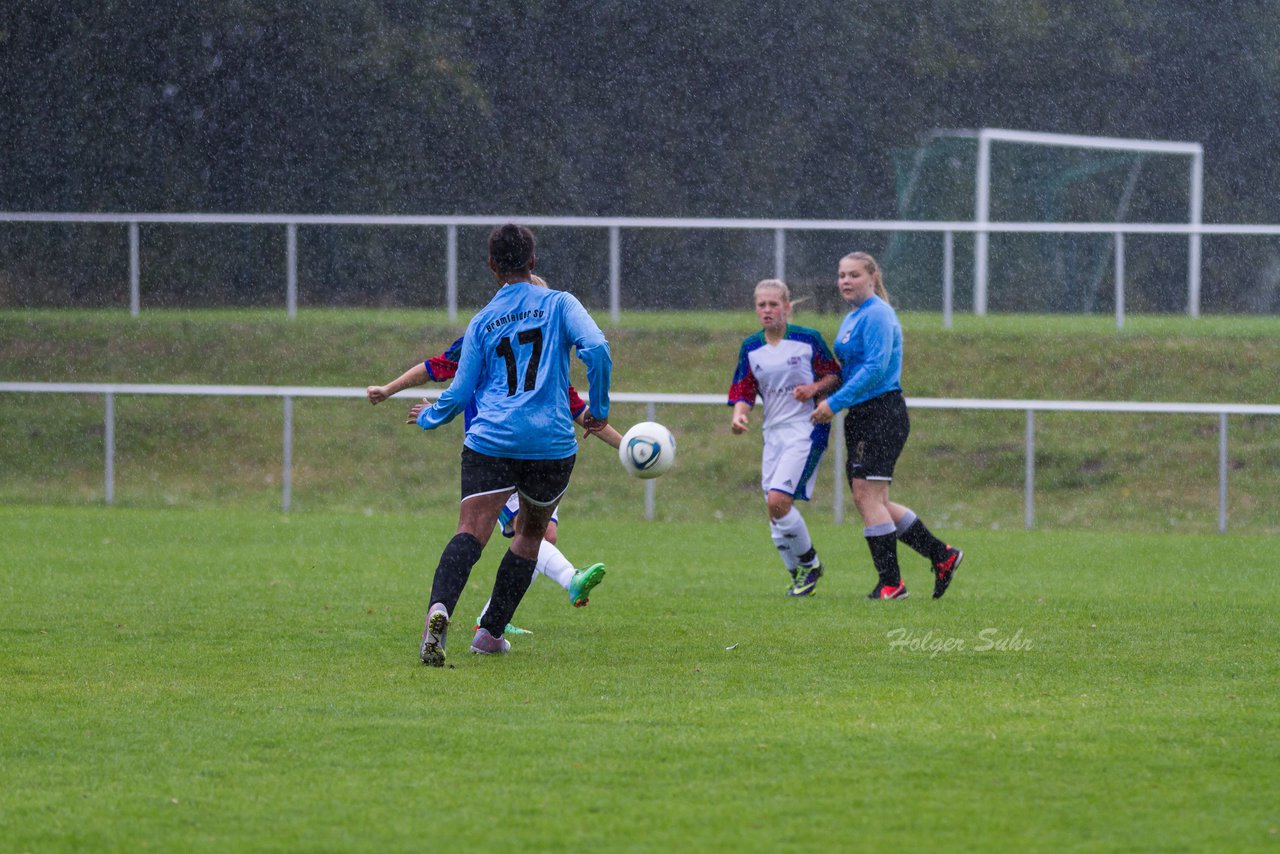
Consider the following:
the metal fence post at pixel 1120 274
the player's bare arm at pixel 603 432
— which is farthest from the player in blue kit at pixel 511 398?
the metal fence post at pixel 1120 274

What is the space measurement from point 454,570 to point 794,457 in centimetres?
325

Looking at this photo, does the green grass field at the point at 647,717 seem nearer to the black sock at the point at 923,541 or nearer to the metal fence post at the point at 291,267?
the black sock at the point at 923,541

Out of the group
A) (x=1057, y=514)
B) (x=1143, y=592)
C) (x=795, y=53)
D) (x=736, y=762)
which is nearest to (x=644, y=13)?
(x=795, y=53)

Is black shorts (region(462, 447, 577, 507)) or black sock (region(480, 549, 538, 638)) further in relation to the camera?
black sock (region(480, 549, 538, 638))

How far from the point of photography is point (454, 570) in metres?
6.91

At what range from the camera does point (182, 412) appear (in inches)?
712

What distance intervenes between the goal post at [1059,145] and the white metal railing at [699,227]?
1cm

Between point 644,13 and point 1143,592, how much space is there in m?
20.0

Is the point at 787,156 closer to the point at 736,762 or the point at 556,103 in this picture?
the point at 556,103

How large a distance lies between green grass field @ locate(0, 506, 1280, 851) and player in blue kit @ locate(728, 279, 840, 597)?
0.94ft

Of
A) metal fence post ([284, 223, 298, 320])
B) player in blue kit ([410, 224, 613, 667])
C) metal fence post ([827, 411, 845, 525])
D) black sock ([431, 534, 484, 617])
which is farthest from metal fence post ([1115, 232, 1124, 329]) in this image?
black sock ([431, 534, 484, 617])

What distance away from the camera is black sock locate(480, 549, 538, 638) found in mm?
7230

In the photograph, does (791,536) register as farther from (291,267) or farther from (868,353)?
(291,267)

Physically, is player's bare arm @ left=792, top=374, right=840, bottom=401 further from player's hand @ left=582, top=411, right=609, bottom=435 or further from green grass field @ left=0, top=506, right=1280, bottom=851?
player's hand @ left=582, top=411, right=609, bottom=435
